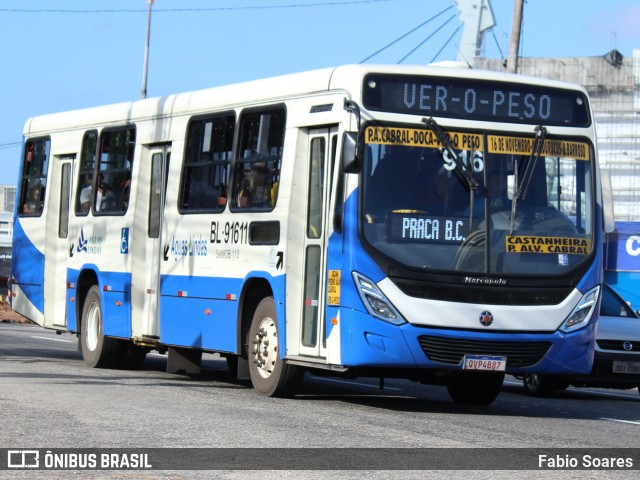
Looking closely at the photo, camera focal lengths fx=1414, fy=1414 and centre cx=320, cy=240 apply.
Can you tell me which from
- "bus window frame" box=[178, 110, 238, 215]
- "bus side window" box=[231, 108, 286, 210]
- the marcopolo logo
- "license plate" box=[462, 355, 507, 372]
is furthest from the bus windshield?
the marcopolo logo

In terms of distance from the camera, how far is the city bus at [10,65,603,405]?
13172mm

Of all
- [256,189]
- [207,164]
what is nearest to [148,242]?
[207,164]

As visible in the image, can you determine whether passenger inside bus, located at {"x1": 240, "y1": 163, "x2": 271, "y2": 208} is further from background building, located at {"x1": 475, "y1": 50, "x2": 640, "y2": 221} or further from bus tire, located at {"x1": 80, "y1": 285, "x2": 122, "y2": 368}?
background building, located at {"x1": 475, "y1": 50, "x2": 640, "y2": 221}

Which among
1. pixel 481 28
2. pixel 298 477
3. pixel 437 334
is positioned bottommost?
pixel 298 477

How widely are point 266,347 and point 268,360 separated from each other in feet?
0.46

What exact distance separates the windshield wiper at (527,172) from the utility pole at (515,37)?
482 inches

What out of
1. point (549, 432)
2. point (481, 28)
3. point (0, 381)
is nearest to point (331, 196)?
point (549, 432)

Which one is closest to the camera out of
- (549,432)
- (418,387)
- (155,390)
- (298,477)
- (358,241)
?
(298,477)

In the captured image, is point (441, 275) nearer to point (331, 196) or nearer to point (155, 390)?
point (331, 196)

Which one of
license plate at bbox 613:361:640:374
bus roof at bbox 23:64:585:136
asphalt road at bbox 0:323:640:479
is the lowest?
asphalt road at bbox 0:323:640:479

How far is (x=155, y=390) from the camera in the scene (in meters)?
15.0

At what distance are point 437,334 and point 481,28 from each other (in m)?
42.6

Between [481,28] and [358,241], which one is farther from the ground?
[481,28]

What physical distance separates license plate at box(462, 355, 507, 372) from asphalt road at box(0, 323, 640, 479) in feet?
1.62
